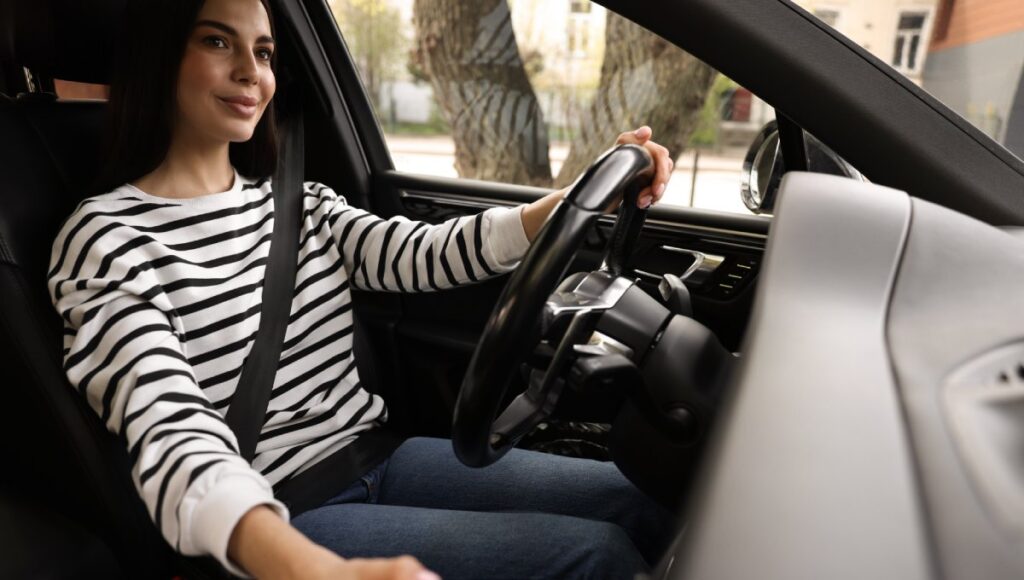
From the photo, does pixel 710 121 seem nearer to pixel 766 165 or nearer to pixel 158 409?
pixel 766 165

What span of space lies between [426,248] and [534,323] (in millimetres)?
655

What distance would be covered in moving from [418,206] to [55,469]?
3.17 ft

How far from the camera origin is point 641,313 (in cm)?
93

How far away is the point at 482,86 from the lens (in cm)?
256

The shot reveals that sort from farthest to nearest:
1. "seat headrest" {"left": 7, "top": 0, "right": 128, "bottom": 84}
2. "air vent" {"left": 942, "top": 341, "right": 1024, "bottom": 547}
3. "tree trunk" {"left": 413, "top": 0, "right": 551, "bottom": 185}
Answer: "tree trunk" {"left": 413, "top": 0, "right": 551, "bottom": 185}
"seat headrest" {"left": 7, "top": 0, "right": 128, "bottom": 84}
"air vent" {"left": 942, "top": 341, "right": 1024, "bottom": 547}

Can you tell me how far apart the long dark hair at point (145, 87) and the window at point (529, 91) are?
65cm

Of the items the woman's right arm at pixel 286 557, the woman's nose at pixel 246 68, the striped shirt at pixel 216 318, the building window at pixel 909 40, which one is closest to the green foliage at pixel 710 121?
the building window at pixel 909 40

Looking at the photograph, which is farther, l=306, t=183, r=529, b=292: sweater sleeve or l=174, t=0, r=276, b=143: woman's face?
l=306, t=183, r=529, b=292: sweater sleeve

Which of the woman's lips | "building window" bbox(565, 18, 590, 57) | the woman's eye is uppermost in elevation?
"building window" bbox(565, 18, 590, 57)

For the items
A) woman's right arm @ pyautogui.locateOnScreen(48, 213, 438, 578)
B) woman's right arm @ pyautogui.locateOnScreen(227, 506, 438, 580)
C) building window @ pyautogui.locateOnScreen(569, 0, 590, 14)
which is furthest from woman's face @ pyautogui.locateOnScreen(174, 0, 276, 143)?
building window @ pyautogui.locateOnScreen(569, 0, 590, 14)

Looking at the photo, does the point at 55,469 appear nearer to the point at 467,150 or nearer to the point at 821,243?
the point at 821,243

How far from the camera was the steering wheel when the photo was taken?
754mm

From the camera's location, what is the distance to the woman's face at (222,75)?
48.1 inches

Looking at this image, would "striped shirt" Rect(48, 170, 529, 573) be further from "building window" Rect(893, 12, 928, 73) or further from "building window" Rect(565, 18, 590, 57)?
"building window" Rect(565, 18, 590, 57)
